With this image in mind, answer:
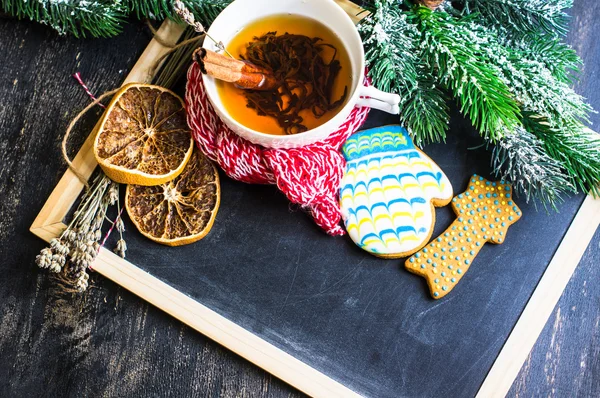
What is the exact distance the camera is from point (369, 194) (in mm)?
945

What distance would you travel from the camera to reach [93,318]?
1.01 metres

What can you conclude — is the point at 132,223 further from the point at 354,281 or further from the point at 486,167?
the point at 486,167

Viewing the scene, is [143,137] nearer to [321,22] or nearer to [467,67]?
[321,22]

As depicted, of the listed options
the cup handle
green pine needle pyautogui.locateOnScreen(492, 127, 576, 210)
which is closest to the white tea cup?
the cup handle

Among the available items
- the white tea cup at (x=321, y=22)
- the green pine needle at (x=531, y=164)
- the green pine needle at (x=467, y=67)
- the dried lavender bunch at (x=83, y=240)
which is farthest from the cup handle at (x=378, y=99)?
Result: the dried lavender bunch at (x=83, y=240)

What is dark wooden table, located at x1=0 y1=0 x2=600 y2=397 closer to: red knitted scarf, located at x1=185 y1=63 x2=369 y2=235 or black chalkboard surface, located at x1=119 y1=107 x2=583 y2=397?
black chalkboard surface, located at x1=119 y1=107 x2=583 y2=397

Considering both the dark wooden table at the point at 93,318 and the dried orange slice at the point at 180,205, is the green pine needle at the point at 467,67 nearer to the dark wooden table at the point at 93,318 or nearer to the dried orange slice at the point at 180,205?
the dark wooden table at the point at 93,318

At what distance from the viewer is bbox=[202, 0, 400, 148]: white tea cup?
798 millimetres

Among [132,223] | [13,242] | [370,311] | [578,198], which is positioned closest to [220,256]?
[132,223]

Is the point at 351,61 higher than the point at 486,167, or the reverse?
the point at 351,61

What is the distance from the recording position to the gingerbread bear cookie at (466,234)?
0.93 meters

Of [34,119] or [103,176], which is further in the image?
[34,119]

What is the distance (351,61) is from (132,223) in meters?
0.46

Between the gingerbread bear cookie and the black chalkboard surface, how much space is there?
19 mm
